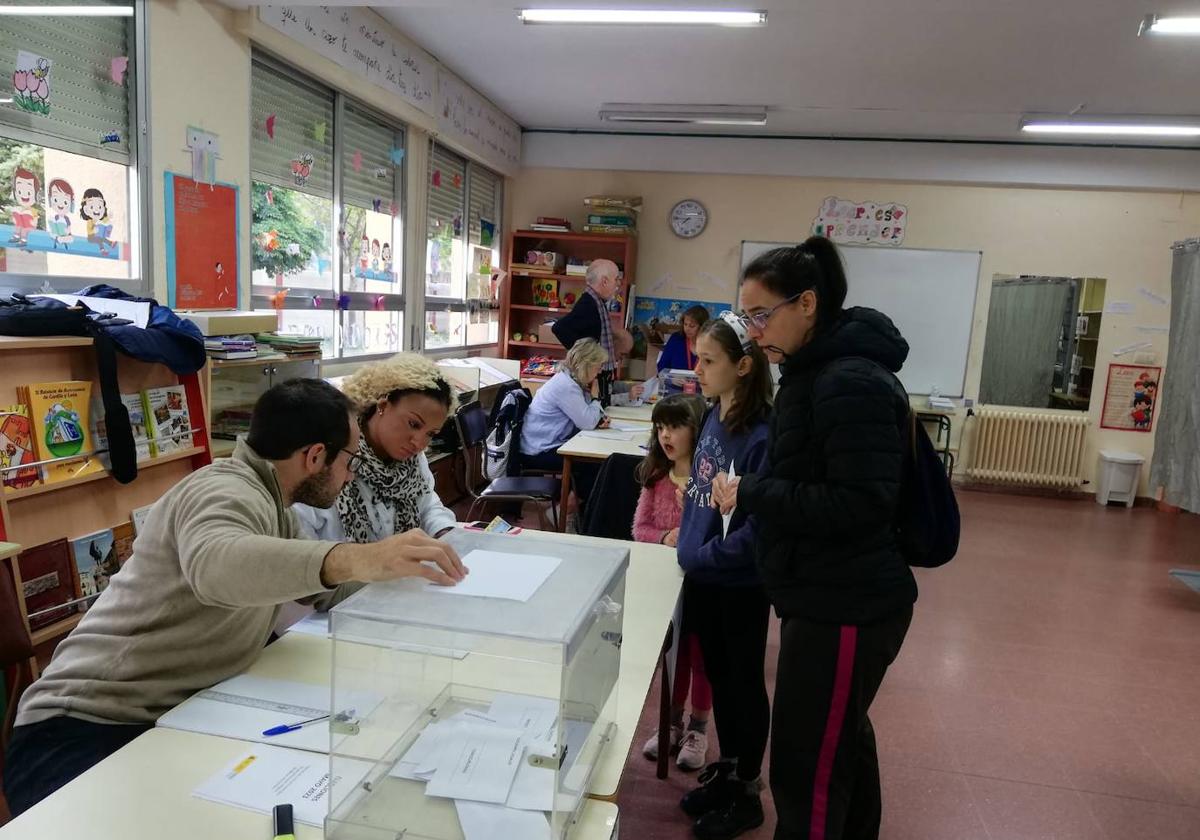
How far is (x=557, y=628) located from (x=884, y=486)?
2.56ft

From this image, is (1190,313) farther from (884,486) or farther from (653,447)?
(884,486)

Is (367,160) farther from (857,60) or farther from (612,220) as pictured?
(857,60)

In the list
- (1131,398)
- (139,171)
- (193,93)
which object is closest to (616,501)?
(139,171)

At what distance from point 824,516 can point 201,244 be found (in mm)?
2923

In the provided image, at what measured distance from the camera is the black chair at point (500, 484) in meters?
3.91

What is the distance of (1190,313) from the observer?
201 inches

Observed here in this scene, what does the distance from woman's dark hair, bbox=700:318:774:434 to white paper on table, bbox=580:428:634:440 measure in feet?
6.99

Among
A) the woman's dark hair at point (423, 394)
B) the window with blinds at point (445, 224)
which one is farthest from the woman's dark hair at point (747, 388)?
the window with blinds at point (445, 224)

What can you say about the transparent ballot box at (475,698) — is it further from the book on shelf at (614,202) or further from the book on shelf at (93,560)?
the book on shelf at (614,202)

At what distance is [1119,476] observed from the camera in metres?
6.91

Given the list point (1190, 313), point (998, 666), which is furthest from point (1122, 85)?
point (998, 666)

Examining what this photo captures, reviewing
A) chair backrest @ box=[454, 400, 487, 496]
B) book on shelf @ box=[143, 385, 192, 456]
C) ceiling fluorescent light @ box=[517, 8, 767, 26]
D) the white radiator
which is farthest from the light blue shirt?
the white radiator

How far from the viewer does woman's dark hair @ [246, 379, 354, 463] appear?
55.9 inches

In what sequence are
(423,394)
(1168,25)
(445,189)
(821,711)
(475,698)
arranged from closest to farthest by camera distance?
1. (475,698)
2. (821,711)
3. (423,394)
4. (1168,25)
5. (445,189)
